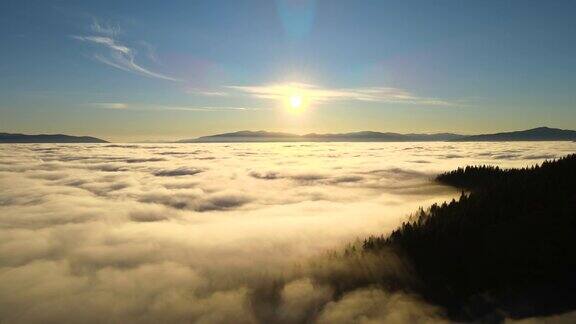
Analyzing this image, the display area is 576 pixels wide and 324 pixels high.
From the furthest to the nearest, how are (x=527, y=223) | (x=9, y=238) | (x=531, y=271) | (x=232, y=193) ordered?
(x=232, y=193) < (x=9, y=238) < (x=527, y=223) < (x=531, y=271)

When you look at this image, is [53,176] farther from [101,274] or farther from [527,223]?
[527,223]

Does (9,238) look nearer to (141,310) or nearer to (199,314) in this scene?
(141,310)

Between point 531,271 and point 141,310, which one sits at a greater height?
point 531,271

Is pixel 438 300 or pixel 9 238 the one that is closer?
pixel 438 300

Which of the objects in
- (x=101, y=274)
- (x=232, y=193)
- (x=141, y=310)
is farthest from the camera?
(x=232, y=193)

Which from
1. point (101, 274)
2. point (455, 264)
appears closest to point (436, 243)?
point (455, 264)

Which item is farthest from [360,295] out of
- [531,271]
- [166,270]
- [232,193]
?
[232,193]
